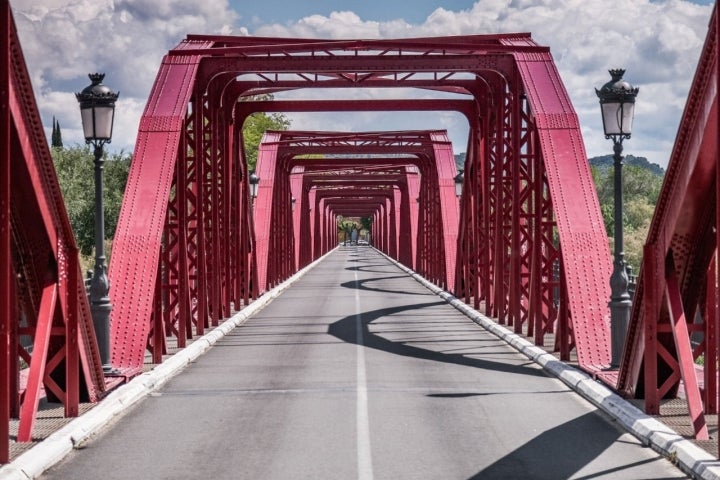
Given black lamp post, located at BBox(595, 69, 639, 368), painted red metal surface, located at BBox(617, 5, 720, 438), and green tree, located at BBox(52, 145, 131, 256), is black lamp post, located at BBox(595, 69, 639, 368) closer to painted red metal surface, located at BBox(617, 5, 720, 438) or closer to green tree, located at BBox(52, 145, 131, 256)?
painted red metal surface, located at BBox(617, 5, 720, 438)

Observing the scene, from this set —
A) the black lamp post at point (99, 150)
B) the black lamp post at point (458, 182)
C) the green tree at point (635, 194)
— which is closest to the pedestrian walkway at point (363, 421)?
the black lamp post at point (99, 150)

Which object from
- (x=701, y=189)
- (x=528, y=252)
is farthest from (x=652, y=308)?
(x=528, y=252)

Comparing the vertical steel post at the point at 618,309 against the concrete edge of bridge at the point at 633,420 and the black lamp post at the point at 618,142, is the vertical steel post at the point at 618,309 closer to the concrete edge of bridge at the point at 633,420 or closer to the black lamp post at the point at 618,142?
the black lamp post at the point at 618,142

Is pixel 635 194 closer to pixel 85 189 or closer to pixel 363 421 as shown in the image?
pixel 85 189

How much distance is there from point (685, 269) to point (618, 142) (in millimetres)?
4273

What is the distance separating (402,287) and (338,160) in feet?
37.6

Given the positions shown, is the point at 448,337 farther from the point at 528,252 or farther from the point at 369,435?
the point at 369,435

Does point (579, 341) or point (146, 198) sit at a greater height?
point (146, 198)

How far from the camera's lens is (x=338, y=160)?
49219 millimetres

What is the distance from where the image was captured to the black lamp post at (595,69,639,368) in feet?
45.0

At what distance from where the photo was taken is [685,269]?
33.2ft

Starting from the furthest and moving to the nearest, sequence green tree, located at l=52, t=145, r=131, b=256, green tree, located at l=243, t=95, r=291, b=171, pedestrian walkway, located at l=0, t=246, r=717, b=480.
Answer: green tree, located at l=243, t=95, r=291, b=171, green tree, located at l=52, t=145, r=131, b=256, pedestrian walkway, located at l=0, t=246, r=717, b=480

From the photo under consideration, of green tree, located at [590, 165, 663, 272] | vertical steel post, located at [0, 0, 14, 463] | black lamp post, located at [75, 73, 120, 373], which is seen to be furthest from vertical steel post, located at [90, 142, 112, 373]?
green tree, located at [590, 165, 663, 272]

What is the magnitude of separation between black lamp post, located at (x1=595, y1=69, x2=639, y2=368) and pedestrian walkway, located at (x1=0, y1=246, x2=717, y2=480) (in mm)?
699
